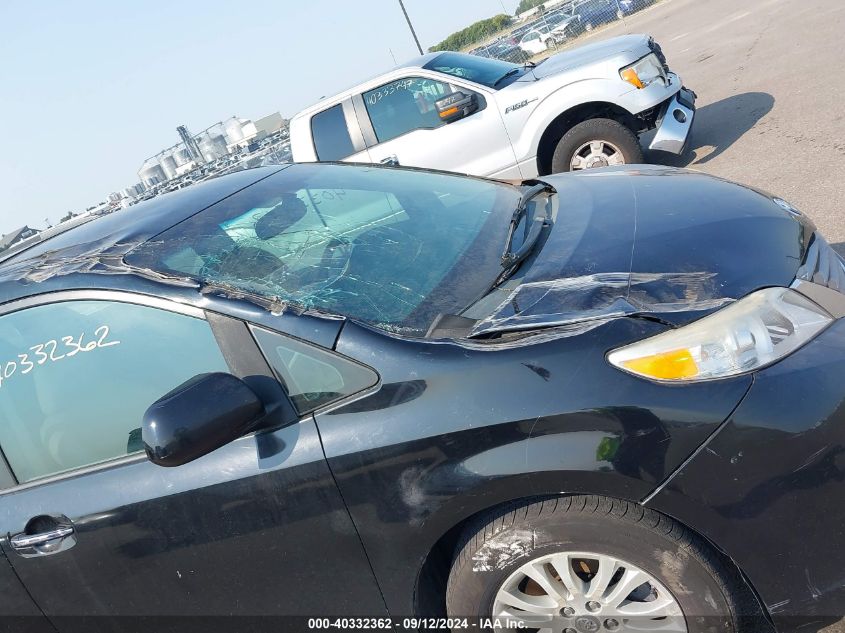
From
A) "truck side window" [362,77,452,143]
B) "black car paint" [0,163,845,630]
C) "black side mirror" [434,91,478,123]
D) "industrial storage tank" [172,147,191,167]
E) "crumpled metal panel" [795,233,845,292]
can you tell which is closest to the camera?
"black car paint" [0,163,845,630]

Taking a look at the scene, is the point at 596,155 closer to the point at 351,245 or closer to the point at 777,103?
the point at 777,103

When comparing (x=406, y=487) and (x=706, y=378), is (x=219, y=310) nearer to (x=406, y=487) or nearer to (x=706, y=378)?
(x=406, y=487)

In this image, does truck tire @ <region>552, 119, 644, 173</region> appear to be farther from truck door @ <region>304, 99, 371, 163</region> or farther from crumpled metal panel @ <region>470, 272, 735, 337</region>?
crumpled metal panel @ <region>470, 272, 735, 337</region>

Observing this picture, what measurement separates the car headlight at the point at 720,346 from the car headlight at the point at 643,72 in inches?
211

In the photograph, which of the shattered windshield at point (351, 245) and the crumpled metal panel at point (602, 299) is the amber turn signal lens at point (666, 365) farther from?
the shattered windshield at point (351, 245)

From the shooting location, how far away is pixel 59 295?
101 inches

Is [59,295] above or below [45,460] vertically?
above

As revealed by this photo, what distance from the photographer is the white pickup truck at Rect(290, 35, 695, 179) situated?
23.2 feet

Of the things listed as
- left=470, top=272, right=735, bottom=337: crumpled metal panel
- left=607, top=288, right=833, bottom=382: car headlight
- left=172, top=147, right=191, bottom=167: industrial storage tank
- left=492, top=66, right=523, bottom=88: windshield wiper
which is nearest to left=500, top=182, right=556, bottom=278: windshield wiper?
left=470, top=272, right=735, bottom=337: crumpled metal panel

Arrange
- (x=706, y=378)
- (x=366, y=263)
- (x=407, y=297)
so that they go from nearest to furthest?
(x=706, y=378) < (x=407, y=297) < (x=366, y=263)

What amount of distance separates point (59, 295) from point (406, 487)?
4.35ft

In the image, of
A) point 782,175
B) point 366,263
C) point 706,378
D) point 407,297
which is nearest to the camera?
point 706,378

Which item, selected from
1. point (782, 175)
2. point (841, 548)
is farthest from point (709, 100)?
point (841, 548)

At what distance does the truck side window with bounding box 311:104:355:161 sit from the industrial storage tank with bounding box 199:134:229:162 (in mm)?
7878
